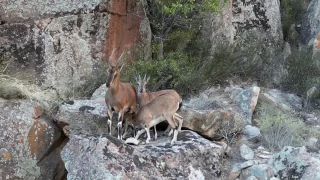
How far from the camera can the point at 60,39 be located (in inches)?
421

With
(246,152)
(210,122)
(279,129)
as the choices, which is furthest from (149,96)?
(279,129)

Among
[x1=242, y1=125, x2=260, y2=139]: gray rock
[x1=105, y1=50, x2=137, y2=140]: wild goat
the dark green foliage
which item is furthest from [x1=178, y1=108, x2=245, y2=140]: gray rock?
the dark green foliage

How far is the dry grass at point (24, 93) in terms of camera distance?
9266mm

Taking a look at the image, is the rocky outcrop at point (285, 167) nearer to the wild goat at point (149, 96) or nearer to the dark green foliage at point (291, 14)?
the wild goat at point (149, 96)

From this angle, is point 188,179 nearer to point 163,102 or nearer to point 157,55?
point 163,102

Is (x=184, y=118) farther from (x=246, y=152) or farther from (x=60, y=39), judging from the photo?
(x=60, y=39)

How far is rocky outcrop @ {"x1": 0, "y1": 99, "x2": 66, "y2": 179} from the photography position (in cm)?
864

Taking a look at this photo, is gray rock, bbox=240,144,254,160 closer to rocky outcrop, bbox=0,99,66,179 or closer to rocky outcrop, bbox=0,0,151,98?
rocky outcrop, bbox=0,99,66,179

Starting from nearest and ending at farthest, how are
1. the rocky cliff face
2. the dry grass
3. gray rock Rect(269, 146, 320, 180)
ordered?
gray rock Rect(269, 146, 320, 180)
the dry grass
the rocky cliff face

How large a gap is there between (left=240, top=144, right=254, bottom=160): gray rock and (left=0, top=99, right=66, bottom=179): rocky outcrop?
315 centimetres

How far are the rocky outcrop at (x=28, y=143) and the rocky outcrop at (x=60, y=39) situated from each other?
4.51 ft

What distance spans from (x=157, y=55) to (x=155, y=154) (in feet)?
16.0

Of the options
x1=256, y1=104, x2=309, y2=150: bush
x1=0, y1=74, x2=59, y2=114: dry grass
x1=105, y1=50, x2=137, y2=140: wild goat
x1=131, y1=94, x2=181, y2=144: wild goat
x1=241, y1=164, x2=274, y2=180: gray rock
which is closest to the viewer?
x1=241, y1=164, x2=274, y2=180: gray rock

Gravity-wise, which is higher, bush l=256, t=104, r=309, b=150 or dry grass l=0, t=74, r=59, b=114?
dry grass l=0, t=74, r=59, b=114
